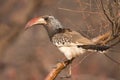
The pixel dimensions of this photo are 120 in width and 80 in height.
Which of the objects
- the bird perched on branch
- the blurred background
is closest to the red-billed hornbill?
the bird perched on branch

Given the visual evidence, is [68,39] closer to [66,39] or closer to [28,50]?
[66,39]

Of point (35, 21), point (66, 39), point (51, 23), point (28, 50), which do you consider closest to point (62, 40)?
point (66, 39)

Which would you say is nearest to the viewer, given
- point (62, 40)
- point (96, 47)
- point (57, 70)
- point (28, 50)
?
point (96, 47)

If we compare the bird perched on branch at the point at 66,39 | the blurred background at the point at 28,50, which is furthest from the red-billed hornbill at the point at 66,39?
the blurred background at the point at 28,50

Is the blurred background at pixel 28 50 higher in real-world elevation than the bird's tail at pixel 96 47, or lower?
lower

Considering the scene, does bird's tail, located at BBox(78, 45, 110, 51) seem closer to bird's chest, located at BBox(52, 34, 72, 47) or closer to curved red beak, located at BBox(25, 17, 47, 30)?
bird's chest, located at BBox(52, 34, 72, 47)

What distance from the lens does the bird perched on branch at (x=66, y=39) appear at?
4.37 m

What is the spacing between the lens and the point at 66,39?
4.51 metres

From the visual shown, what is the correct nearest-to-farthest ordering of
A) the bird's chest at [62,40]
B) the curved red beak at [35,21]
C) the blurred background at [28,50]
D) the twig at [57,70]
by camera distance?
the curved red beak at [35,21], the twig at [57,70], the bird's chest at [62,40], the blurred background at [28,50]

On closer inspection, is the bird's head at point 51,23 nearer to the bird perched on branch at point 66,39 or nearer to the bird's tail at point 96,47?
the bird perched on branch at point 66,39

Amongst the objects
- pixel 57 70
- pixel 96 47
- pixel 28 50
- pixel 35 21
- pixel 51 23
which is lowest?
pixel 28 50

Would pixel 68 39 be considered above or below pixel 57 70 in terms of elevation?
above

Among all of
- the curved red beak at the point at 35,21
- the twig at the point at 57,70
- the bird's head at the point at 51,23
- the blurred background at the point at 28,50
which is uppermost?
the curved red beak at the point at 35,21

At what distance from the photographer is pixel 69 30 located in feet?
14.8
